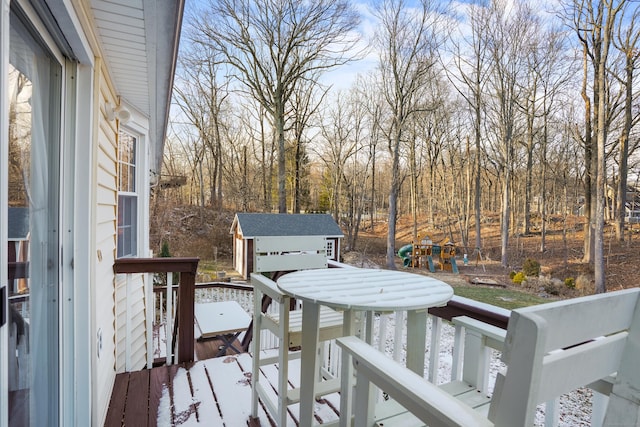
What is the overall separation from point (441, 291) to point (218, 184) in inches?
654

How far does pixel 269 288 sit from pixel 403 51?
1233 cm

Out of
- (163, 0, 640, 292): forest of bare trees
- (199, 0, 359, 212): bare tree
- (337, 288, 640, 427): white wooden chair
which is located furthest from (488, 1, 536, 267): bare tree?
(337, 288, 640, 427): white wooden chair

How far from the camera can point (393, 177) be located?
43.5ft

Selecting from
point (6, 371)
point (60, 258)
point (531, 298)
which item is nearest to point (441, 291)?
point (6, 371)

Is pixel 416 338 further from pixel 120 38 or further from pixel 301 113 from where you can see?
pixel 301 113

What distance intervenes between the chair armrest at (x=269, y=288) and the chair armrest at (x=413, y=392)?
69cm

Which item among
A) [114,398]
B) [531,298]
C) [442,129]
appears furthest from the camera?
[442,129]

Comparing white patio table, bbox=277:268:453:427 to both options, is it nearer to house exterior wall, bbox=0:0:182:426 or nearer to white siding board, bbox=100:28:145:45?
house exterior wall, bbox=0:0:182:426

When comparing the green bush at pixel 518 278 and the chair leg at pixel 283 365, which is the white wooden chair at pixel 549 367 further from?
the green bush at pixel 518 278

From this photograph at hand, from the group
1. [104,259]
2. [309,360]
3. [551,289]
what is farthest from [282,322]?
[551,289]

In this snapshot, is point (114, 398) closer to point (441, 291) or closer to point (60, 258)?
point (60, 258)

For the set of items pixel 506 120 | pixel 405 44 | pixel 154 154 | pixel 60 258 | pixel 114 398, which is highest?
pixel 405 44

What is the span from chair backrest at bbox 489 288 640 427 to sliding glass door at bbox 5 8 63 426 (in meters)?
1.27

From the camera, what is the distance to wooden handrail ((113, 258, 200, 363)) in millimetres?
2689
